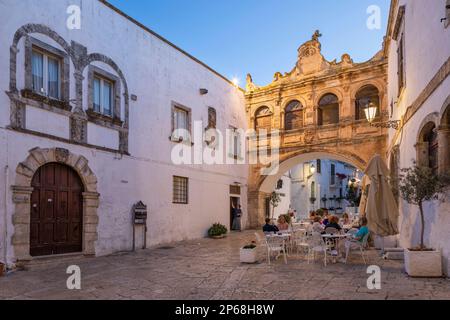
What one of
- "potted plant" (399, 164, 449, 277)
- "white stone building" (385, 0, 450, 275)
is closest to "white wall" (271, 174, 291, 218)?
"white stone building" (385, 0, 450, 275)

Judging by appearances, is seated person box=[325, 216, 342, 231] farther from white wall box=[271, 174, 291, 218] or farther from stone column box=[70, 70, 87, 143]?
white wall box=[271, 174, 291, 218]

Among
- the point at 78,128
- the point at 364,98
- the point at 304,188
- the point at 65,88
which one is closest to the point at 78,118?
the point at 78,128

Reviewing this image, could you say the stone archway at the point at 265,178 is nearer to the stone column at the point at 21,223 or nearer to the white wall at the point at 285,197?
the white wall at the point at 285,197

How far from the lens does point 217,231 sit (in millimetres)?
15812

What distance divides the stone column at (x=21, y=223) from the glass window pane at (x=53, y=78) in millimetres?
2600

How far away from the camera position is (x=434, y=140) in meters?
7.66

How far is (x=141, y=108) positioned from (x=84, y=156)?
307 cm

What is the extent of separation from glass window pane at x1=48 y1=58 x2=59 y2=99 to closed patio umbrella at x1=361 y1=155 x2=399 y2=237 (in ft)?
26.0

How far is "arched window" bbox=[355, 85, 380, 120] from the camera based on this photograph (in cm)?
1669

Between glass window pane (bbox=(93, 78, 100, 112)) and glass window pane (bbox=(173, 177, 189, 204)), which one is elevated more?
glass window pane (bbox=(93, 78, 100, 112))

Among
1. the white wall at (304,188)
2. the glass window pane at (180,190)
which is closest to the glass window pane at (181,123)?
the glass window pane at (180,190)

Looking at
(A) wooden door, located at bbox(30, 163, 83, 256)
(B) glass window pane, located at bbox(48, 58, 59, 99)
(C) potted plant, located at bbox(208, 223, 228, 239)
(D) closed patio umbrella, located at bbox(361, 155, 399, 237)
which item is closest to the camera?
(D) closed patio umbrella, located at bbox(361, 155, 399, 237)
